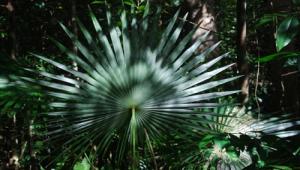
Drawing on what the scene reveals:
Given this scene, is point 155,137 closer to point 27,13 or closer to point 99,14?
point 99,14

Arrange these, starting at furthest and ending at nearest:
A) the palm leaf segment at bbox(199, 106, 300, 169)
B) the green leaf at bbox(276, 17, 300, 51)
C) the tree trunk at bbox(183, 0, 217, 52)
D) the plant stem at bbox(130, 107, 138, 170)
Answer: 1. the tree trunk at bbox(183, 0, 217, 52)
2. the palm leaf segment at bbox(199, 106, 300, 169)
3. the plant stem at bbox(130, 107, 138, 170)
4. the green leaf at bbox(276, 17, 300, 51)

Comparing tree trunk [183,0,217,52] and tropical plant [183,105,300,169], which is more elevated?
tree trunk [183,0,217,52]

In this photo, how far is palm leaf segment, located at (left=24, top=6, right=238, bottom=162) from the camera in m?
2.41

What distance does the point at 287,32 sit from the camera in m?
1.25

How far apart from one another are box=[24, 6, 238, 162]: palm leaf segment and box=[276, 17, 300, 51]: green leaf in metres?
1.16

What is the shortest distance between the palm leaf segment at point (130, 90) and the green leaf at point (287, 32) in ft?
3.81

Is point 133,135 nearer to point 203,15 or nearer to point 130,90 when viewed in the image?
point 130,90

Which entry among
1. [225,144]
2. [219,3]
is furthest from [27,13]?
[225,144]

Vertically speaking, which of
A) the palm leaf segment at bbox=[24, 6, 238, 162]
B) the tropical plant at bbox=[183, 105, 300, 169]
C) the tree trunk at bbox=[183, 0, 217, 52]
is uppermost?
the tree trunk at bbox=[183, 0, 217, 52]

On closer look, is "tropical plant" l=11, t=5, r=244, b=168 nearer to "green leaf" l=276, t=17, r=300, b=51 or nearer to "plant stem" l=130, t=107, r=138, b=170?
"plant stem" l=130, t=107, r=138, b=170

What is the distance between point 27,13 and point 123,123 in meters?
2.77

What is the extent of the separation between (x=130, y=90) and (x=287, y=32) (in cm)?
131

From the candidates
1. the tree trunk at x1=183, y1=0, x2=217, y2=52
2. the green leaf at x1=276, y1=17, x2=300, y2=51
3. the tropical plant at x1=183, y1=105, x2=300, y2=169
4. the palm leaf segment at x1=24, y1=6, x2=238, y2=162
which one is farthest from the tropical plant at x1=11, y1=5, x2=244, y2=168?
the tree trunk at x1=183, y1=0, x2=217, y2=52

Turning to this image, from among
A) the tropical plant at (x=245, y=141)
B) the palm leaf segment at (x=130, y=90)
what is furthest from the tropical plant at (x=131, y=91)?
the tropical plant at (x=245, y=141)
